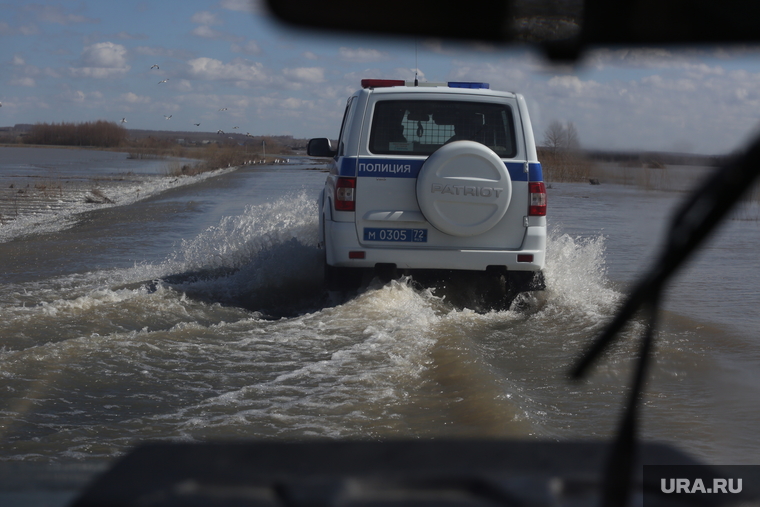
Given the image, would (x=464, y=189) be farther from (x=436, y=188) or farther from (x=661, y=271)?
(x=661, y=271)

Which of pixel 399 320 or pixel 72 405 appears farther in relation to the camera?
pixel 399 320

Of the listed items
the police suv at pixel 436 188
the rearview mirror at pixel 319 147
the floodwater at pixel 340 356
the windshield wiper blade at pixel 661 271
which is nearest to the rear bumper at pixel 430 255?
the police suv at pixel 436 188

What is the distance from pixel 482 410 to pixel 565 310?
10.3 feet

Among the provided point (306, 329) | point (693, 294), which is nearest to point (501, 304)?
point (306, 329)

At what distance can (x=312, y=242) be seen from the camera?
33.3 feet

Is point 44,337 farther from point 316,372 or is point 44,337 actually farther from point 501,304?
point 501,304

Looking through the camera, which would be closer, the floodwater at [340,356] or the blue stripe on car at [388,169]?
the floodwater at [340,356]

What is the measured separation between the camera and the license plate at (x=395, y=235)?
21.8ft

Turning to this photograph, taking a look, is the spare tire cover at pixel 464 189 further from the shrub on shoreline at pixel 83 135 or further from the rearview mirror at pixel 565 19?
the shrub on shoreline at pixel 83 135

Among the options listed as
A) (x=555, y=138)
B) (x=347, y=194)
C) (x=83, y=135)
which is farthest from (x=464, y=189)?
(x=83, y=135)

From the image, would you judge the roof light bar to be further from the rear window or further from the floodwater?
the floodwater

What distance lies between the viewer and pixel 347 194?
6586mm

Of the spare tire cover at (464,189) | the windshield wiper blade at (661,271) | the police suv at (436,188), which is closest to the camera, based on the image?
the windshield wiper blade at (661,271)

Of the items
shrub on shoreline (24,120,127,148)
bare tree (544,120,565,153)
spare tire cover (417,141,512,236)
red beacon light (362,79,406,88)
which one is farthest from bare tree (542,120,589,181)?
shrub on shoreline (24,120,127,148)
